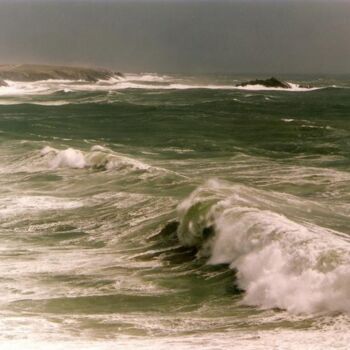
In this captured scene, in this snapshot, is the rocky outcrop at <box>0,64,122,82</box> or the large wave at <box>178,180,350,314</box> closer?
the large wave at <box>178,180,350,314</box>

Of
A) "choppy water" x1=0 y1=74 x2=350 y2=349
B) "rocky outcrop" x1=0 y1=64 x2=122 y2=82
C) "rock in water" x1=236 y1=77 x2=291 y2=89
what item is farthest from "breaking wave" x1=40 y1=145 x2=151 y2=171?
"rocky outcrop" x1=0 y1=64 x2=122 y2=82

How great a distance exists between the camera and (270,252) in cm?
1015

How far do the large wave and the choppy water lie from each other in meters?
0.03

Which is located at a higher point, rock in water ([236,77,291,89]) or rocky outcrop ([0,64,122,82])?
rocky outcrop ([0,64,122,82])

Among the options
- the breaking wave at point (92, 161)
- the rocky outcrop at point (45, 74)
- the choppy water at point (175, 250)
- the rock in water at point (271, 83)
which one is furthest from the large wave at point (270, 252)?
the rocky outcrop at point (45, 74)

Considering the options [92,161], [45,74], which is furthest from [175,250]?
[45,74]

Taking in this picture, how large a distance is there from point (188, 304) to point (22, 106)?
5030cm

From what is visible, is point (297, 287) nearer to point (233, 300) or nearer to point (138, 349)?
point (233, 300)

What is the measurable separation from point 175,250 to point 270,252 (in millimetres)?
2736

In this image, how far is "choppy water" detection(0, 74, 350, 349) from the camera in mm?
7940

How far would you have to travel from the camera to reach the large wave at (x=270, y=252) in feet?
28.2

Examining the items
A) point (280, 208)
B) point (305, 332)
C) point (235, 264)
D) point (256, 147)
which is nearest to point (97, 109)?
point (256, 147)

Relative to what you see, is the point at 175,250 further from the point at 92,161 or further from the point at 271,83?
the point at 271,83

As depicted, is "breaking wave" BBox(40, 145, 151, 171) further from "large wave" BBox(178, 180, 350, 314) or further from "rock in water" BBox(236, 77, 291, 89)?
"rock in water" BBox(236, 77, 291, 89)
